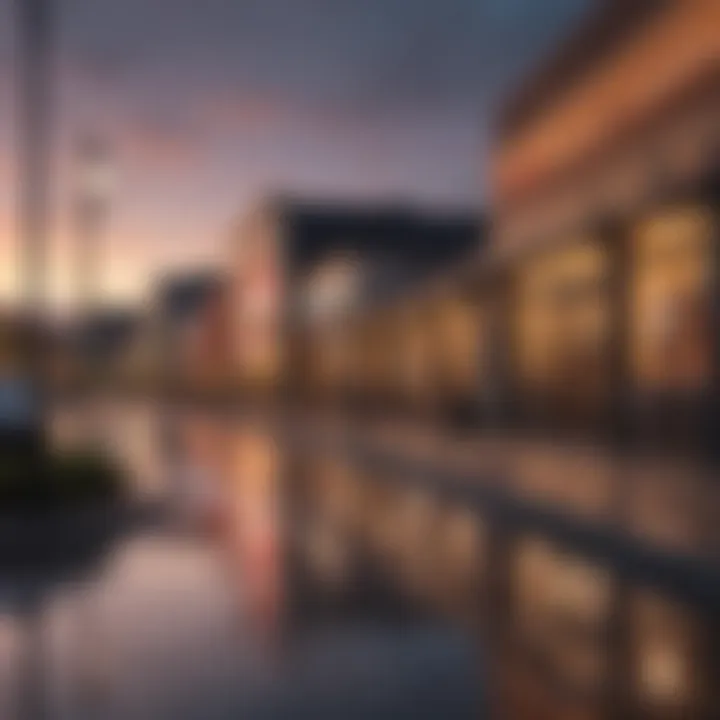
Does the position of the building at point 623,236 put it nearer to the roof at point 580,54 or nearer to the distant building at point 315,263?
the roof at point 580,54

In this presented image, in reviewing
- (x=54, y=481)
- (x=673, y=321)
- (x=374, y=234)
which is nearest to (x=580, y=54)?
(x=673, y=321)

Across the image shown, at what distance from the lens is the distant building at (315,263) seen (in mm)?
78750

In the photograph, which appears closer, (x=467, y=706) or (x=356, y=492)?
(x=467, y=706)

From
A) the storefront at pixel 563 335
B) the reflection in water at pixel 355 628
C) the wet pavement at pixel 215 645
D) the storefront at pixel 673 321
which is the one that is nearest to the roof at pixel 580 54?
the storefront at pixel 563 335

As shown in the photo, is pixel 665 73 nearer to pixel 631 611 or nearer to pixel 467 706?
pixel 631 611

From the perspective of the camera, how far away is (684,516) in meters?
15.1

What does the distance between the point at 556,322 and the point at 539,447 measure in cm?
654

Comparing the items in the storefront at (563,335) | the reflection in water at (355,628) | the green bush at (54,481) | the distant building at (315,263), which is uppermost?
the distant building at (315,263)

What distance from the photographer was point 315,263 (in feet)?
280

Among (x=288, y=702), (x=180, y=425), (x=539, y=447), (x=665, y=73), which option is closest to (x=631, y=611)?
(x=288, y=702)

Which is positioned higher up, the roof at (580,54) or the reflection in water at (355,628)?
the roof at (580,54)

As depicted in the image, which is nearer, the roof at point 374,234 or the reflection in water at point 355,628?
the reflection in water at point 355,628

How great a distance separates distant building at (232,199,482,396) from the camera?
78.8 m

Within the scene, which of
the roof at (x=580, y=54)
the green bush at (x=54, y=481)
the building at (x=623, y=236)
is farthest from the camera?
the roof at (x=580, y=54)
